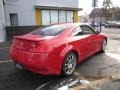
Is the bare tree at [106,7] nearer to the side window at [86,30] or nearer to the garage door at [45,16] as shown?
the garage door at [45,16]

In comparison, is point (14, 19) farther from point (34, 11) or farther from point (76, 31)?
point (76, 31)

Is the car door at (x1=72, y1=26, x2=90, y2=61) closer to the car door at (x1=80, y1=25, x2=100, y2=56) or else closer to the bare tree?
the car door at (x1=80, y1=25, x2=100, y2=56)

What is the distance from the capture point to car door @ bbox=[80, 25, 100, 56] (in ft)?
23.9

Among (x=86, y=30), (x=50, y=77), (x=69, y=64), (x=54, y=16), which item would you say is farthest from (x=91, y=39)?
(x=54, y=16)

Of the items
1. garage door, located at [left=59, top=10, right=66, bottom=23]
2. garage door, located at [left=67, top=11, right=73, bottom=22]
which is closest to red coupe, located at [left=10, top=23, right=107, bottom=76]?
garage door, located at [left=59, top=10, right=66, bottom=23]

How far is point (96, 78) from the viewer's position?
19.1ft

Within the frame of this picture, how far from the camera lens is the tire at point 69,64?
5.87 m

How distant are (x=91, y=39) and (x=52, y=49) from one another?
236cm

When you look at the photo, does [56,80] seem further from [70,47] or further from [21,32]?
[21,32]

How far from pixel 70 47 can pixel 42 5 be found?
1642cm

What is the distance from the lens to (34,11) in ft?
70.8

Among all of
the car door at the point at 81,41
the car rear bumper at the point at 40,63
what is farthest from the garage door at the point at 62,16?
the car rear bumper at the point at 40,63

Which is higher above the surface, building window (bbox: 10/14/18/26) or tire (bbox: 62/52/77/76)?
building window (bbox: 10/14/18/26)

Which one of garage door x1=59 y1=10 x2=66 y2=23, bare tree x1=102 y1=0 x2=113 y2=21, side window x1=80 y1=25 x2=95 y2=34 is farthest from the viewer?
bare tree x1=102 y1=0 x2=113 y2=21
